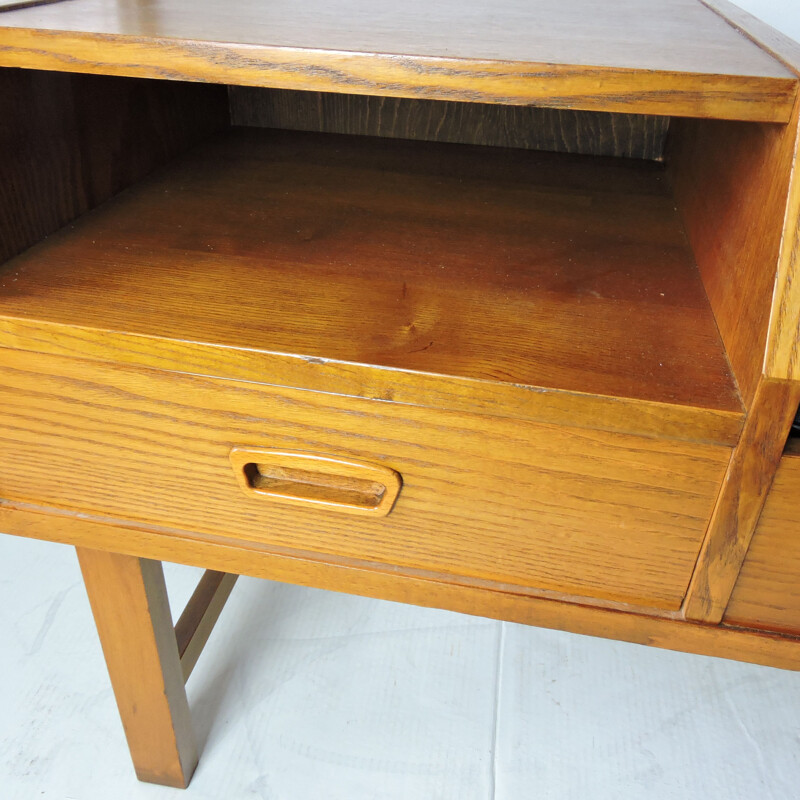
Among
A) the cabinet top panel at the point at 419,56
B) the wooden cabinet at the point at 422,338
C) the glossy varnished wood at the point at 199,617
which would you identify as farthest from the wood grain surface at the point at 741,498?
the glossy varnished wood at the point at 199,617

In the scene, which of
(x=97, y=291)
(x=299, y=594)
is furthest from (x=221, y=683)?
(x=97, y=291)

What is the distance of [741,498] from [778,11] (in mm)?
752

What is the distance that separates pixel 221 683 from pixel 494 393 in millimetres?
766

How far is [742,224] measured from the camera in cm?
49

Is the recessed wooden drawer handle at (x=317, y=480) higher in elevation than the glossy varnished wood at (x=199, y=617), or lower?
higher

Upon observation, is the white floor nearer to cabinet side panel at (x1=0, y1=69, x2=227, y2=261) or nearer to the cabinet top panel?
cabinet side panel at (x1=0, y1=69, x2=227, y2=261)

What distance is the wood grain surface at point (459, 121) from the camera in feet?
2.89

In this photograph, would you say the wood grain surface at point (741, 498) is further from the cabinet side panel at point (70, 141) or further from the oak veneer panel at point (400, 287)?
the cabinet side panel at point (70, 141)

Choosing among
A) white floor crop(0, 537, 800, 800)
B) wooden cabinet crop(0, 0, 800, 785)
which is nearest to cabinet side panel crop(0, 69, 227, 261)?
wooden cabinet crop(0, 0, 800, 785)

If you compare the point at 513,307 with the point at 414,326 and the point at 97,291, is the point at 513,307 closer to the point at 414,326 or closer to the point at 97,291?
the point at 414,326

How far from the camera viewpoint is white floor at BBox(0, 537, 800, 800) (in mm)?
923

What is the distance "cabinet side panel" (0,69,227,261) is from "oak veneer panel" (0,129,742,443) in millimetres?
20

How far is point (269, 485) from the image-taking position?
0.56m

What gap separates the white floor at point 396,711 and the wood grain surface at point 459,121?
0.71m
